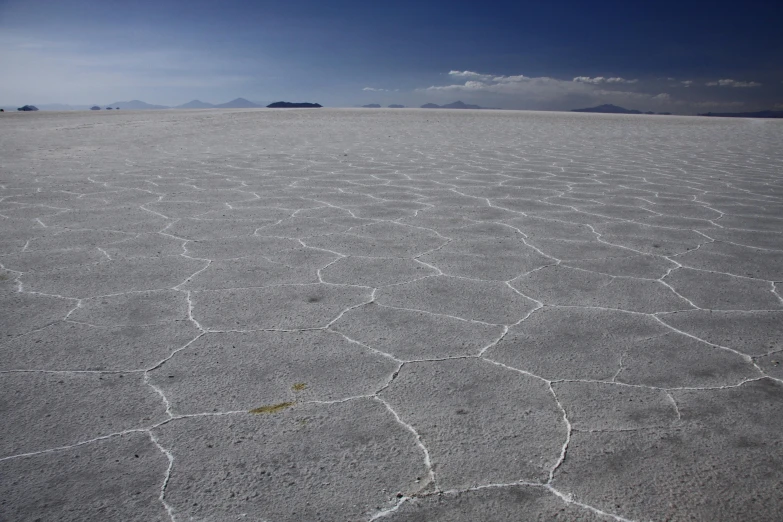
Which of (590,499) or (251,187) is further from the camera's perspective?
(251,187)

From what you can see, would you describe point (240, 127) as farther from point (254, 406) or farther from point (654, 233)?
point (254, 406)

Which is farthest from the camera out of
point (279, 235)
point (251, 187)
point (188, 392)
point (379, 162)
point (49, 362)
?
point (379, 162)

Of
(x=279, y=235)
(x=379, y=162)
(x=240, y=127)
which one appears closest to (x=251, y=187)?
(x=279, y=235)

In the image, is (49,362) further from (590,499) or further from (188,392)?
(590,499)

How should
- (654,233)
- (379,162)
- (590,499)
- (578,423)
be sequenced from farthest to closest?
(379,162) → (654,233) → (578,423) → (590,499)

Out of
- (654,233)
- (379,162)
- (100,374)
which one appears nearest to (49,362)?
(100,374)

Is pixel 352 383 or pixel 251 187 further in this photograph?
pixel 251 187
